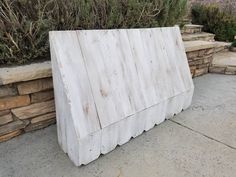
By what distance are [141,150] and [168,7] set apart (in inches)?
67.6

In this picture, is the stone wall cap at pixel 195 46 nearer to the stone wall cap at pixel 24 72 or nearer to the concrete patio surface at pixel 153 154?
the concrete patio surface at pixel 153 154

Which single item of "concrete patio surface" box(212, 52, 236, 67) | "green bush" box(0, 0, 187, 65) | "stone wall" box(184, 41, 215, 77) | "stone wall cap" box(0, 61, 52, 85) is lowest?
"concrete patio surface" box(212, 52, 236, 67)

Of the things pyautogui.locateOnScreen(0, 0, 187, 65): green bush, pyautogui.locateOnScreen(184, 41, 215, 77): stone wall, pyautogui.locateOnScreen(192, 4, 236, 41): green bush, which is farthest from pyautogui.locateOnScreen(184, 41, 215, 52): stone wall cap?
pyautogui.locateOnScreen(192, 4, 236, 41): green bush

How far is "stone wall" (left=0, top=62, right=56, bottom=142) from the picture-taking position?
1518 mm

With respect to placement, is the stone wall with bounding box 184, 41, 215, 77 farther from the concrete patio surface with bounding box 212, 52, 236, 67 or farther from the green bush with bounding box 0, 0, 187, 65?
the green bush with bounding box 0, 0, 187, 65

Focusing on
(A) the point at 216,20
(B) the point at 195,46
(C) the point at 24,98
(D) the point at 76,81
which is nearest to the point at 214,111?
(B) the point at 195,46

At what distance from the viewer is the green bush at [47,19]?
165 cm

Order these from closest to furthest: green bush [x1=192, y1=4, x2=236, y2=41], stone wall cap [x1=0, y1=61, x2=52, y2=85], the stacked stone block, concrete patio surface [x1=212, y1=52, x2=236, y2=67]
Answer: stone wall cap [x1=0, y1=61, x2=52, y2=85] → the stacked stone block → concrete patio surface [x1=212, y1=52, x2=236, y2=67] → green bush [x1=192, y1=4, x2=236, y2=41]

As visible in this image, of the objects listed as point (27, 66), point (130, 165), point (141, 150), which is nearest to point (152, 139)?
point (141, 150)

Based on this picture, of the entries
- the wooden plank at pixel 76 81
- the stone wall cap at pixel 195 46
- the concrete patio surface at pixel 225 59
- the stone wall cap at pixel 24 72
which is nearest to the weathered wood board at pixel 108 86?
the wooden plank at pixel 76 81

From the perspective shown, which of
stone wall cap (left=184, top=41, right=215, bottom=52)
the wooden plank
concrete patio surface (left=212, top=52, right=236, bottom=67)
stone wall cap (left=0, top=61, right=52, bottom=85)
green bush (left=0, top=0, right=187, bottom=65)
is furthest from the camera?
concrete patio surface (left=212, top=52, right=236, bottom=67)

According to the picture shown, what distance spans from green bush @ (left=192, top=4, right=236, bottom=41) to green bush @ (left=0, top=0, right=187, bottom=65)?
2.33 m

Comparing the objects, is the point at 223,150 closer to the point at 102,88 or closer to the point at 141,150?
the point at 141,150

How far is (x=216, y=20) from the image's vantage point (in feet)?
14.0
